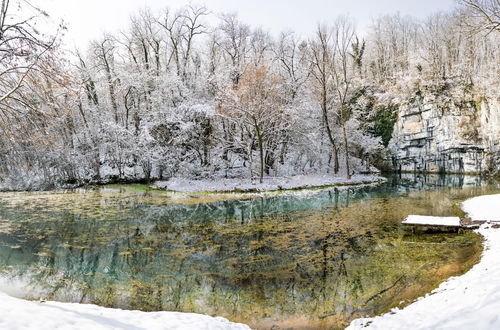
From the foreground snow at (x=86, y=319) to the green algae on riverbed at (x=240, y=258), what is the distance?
1.01 m

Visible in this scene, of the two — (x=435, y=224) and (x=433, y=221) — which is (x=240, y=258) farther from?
(x=433, y=221)

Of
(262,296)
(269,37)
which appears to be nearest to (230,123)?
(269,37)

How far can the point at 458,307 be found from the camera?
18.5ft

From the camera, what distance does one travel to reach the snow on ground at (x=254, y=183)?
26.3m

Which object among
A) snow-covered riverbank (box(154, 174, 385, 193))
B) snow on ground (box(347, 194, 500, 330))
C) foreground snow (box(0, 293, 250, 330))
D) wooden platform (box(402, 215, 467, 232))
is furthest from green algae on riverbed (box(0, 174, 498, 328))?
snow-covered riverbank (box(154, 174, 385, 193))

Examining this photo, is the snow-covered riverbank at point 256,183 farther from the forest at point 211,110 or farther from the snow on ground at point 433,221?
the snow on ground at point 433,221

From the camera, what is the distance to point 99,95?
3641 cm

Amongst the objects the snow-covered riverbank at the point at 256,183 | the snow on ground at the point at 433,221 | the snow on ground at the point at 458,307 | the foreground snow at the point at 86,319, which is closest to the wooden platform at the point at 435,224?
the snow on ground at the point at 433,221

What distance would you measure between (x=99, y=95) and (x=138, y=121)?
6.52m

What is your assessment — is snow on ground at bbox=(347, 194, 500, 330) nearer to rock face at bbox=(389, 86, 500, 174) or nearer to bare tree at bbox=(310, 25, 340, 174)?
bare tree at bbox=(310, 25, 340, 174)

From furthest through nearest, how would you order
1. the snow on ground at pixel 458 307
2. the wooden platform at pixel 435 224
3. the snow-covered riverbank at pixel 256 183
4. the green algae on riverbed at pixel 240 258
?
the snow-covered riverbank at pixel 256 183
the wooden platform at pixel 435 224
the green algae on riverbed at pixel 240 258
the snow on ground at pixel 458 307

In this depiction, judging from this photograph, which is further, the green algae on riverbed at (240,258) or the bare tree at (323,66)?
the bare tree at (323,66)

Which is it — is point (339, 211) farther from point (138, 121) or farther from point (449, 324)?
point (138, 121)

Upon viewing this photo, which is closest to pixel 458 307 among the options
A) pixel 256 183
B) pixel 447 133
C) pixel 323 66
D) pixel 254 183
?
pixel 254 183
